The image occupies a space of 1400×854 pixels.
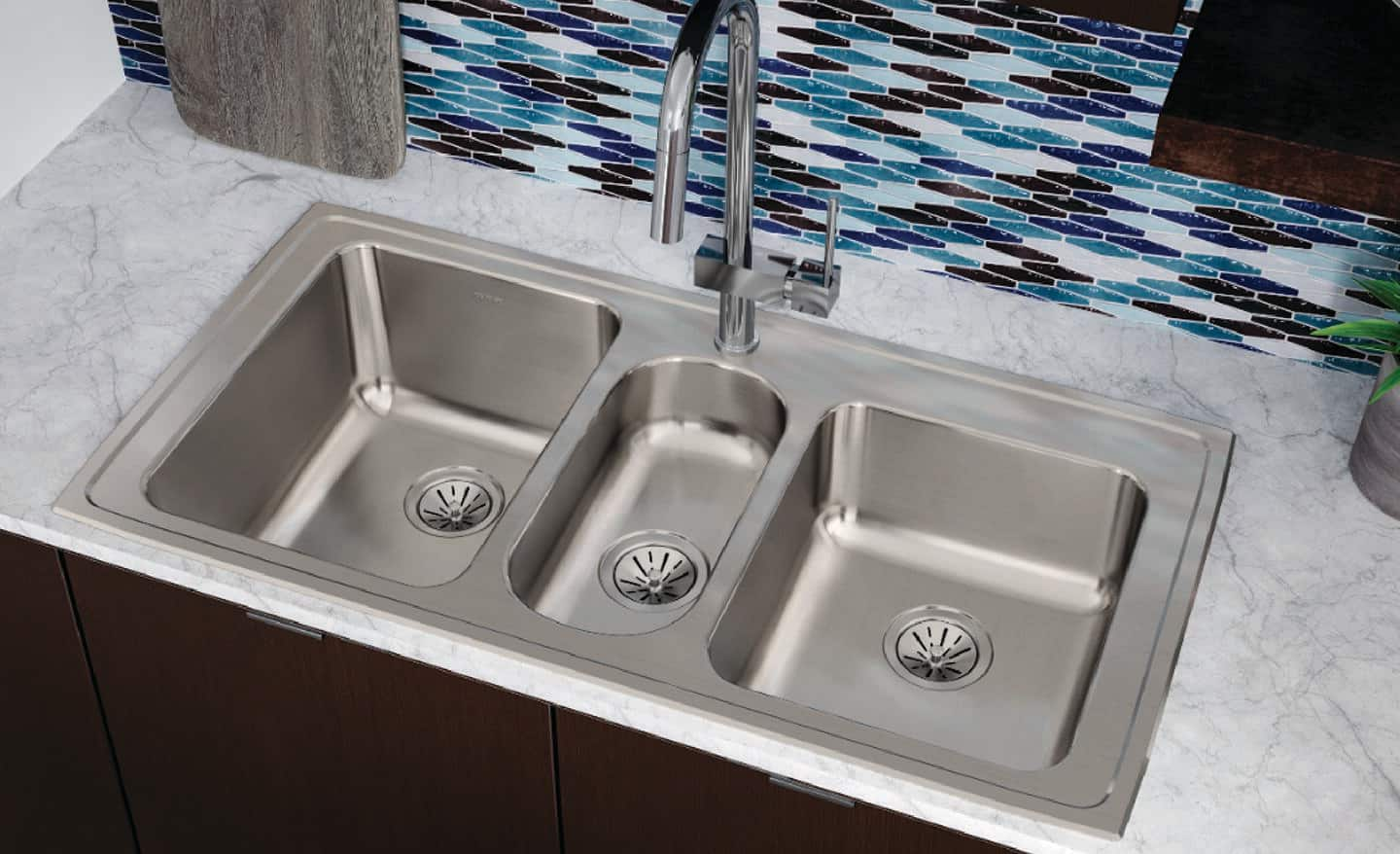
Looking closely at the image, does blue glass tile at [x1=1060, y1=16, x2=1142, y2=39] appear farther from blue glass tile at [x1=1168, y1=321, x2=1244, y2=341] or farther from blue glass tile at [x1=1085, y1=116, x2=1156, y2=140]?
blue glass tile at [x1=1168, y1=321, x2=1244, y2=341]

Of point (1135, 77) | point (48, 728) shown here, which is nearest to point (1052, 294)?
point (1135, 77)

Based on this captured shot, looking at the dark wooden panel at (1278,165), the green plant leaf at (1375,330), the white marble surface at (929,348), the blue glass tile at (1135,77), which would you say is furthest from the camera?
the blue glass tile at (1135,77)

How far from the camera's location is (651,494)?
1.77 metres

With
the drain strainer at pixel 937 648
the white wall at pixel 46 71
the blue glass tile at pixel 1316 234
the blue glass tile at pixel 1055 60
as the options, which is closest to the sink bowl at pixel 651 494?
the drain strainer at pixel 937 648

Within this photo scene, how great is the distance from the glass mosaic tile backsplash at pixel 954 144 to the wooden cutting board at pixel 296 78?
0.06 metres

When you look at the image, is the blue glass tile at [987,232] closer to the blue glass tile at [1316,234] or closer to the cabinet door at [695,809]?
the blue glass tile at [1316,234]

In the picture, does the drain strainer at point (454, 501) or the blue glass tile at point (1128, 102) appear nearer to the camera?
the blue glass tile at point (1128, 102)

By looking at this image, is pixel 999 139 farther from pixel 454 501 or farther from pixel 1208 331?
pixel 454 501

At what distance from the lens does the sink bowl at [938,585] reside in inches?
62.6

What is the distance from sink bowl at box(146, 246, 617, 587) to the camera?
5.73 feet

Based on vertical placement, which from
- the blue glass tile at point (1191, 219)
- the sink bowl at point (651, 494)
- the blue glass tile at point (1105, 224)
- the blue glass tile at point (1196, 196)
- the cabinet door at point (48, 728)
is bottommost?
the cabinet door at point (48, 728)

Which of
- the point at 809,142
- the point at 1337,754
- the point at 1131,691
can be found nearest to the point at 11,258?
the point at 809,142

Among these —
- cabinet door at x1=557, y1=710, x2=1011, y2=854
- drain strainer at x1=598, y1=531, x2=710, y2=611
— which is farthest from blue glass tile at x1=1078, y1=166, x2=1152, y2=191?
cabinet door at x1=557, y1=710, x2=1011, y2=854

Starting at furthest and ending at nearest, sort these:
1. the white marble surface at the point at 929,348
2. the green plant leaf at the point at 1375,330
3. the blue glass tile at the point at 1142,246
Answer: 1. the blue glass tile at the point at 1142,246
2. the green plant leaf at the point at 1375,330
3. the white marble surface at the point at 929,348
